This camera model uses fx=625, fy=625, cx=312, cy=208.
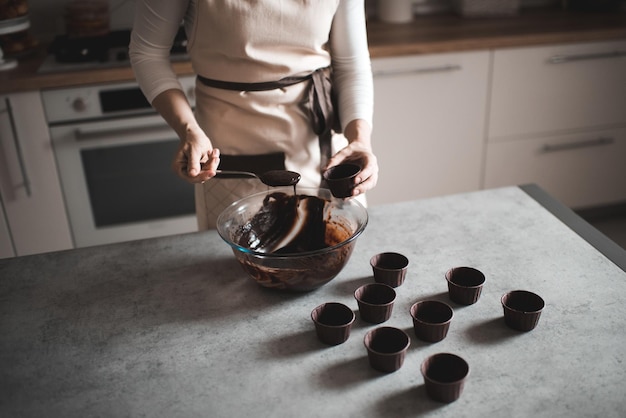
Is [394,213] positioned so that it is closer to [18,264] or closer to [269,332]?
[269,332]

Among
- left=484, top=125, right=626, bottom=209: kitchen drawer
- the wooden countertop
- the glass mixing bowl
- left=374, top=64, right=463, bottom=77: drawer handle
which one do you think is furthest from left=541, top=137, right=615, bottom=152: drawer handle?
the glass mixing bowl

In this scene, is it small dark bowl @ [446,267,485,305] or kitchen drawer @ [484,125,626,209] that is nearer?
small dark bowl @ [446,267,485,305]

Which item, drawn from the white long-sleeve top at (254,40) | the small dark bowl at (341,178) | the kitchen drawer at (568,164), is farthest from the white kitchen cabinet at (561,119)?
the small dark bowl at (341,178)

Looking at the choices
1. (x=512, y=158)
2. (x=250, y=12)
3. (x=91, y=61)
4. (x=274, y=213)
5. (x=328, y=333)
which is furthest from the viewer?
(x=512, y=158)

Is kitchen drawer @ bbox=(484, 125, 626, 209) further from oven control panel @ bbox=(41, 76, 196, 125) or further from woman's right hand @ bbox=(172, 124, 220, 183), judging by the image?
woman's right hand @ bbox=(172, 124, 220, 183)

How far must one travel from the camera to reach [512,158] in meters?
2.47

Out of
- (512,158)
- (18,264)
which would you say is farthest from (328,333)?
(512,158)

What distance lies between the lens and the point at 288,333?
3.04 ft

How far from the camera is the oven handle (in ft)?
6.72

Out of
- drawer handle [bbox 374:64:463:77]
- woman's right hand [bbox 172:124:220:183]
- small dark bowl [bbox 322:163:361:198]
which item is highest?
woman's right hand [bbox 172:124:220:183]

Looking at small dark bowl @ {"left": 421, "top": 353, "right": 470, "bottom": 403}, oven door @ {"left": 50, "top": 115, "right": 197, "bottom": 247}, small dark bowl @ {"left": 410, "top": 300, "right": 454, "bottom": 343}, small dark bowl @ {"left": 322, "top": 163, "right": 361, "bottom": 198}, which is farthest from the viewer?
oven door @ {"left": 50, "top": 115, "right": 197, "bottom": 247}

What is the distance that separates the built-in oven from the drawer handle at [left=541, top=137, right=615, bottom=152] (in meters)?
1.40

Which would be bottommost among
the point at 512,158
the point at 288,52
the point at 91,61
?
the point at 512,158

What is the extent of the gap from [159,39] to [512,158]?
1641 mm
